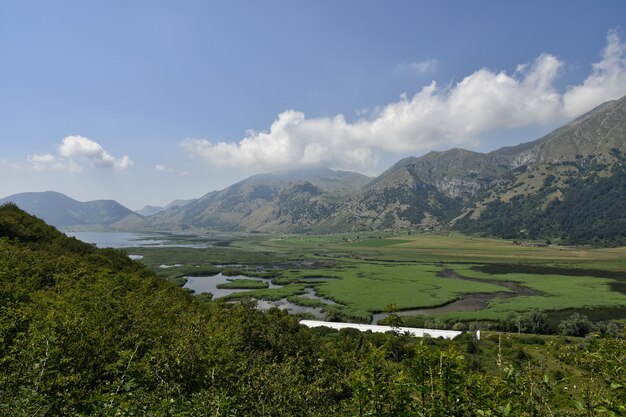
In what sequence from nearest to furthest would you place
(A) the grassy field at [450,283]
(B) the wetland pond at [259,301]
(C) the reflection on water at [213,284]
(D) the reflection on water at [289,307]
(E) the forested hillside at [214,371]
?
(E) the forested hillside at [214,371], (A) the grassy field at [450,283], (D) the reflection on water at [289,307], (B) the wetland pond at [259,301], (C) the reflection on water at [213,284]

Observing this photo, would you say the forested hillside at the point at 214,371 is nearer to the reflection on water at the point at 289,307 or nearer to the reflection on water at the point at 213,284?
the reflection on water at the point at 289,307

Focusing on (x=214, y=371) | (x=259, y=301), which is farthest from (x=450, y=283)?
(x=214, y=371)

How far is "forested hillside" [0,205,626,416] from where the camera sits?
10430mm

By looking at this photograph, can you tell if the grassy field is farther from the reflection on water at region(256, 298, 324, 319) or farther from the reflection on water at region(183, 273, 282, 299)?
the reflection on water at region(183, 273, 282, 299)

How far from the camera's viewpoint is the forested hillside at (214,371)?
10.4 meters

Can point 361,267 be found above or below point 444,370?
below

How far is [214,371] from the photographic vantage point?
18.6 m

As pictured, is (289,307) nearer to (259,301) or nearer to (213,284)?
(259,301)

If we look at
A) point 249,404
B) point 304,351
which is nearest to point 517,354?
point 304,351

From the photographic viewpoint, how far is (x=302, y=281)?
142375 millimetres

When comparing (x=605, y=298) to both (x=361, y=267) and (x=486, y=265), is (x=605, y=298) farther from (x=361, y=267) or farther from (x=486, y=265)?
(x=361, y=267)

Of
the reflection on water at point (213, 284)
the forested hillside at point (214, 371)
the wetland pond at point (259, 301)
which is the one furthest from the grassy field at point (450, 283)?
the forested hillside at point (214, 371)

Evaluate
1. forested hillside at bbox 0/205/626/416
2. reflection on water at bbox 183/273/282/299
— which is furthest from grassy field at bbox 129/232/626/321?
forested hillside at bbox 0/205/626/416

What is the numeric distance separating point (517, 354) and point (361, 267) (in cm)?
12207
